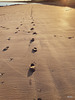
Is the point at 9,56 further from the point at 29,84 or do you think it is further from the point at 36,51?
the point at 29,84

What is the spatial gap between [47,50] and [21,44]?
27.6 inches

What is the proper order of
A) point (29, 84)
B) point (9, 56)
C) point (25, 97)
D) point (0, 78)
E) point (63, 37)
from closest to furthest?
point (25, 97) < point (29, 84) < point (0, 78) < point (9, 56) < point (63, 37)

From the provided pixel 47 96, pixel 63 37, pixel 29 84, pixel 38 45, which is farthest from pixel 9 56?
pixel 63 37

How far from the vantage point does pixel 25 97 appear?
53.7 inches

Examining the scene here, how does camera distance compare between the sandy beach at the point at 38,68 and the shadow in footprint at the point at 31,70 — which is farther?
the shadow in footprint at the point at 31,70

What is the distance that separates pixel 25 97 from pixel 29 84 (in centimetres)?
21

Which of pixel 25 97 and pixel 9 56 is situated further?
pixel 9 56

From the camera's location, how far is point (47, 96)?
4.48ft

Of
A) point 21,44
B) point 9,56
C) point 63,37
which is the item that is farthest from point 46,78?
point 63,37

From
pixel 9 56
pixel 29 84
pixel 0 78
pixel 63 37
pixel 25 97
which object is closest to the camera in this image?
pixel 25 97

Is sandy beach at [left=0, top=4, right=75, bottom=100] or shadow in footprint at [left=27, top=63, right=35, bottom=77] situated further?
shadow in footprint at [left=27, top=63, right=35, bottom=77]

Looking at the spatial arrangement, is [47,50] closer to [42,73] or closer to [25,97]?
[42,73]

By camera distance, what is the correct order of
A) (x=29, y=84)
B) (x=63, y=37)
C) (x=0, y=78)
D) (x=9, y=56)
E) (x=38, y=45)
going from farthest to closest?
(x=63, y=37)
(x=38, y=45)
(x=9, y=56)
(x=0, y=78)
(x=29, y=84)

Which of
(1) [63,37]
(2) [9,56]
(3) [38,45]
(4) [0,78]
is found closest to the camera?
(4) [0,78]
